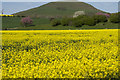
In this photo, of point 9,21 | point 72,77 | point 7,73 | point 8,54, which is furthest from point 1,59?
point 9,21

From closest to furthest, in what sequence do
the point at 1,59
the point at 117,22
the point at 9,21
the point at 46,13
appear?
the point at 1,59 < the point at 46,13 < the point at 117,22 < the point at 9,21

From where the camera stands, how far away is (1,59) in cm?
944

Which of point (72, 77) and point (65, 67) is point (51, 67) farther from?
point (72, 77)

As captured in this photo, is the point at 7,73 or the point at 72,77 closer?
the point at 72,77

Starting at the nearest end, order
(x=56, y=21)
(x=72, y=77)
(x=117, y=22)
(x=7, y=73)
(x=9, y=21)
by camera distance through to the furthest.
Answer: (x=72, y=77), (x=7, y=73), (x=117, y=22), (x=56, y=21), (x=9, y=21)

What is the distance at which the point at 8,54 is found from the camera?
10195 millimetres

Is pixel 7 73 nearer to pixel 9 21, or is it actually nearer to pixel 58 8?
pixel 58 8

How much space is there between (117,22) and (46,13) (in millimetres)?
26733

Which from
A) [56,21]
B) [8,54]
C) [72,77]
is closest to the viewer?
[72,77]

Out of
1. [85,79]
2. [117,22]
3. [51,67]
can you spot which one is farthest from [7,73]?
[117,22]

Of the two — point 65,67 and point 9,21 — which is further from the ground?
point 9,21

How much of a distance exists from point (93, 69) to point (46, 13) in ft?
174

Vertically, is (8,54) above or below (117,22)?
below

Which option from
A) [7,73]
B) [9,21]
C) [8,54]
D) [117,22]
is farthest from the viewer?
[9,21]
